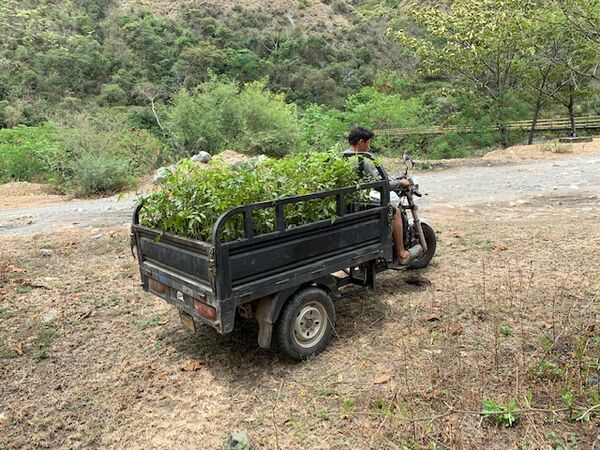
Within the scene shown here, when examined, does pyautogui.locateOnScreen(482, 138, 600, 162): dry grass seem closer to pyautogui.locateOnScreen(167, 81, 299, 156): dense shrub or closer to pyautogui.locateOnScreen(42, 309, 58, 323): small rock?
pyautogui.locateOnScreen(167, 81, 299, 156): dense shrub

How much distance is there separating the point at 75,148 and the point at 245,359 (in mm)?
12545

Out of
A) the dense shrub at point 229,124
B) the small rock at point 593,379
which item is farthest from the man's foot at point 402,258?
the dense shrub at point 229,124

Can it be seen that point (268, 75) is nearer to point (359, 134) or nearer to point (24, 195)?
point (24, 195)

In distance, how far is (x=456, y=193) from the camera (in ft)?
33.5

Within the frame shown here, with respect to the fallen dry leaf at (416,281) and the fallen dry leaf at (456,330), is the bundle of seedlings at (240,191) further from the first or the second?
the fallen dry leaf at (416,281)

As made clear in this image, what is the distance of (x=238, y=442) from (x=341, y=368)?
977 millimetres

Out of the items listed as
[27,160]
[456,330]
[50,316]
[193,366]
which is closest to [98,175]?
[27,160]

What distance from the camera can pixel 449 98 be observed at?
23.6 meters

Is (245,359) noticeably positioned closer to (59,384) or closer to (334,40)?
(59,384)

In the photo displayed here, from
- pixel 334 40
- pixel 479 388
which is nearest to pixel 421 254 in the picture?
pixel 479 388

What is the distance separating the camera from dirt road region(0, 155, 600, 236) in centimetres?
895

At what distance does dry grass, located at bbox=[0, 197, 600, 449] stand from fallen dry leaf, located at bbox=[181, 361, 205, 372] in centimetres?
4

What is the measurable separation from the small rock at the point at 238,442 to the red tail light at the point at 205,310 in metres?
0.73

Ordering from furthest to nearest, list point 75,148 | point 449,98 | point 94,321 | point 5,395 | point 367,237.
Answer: point 449,98 < point 75,148 < point 94,321 < point 367,237 < point 5,395
